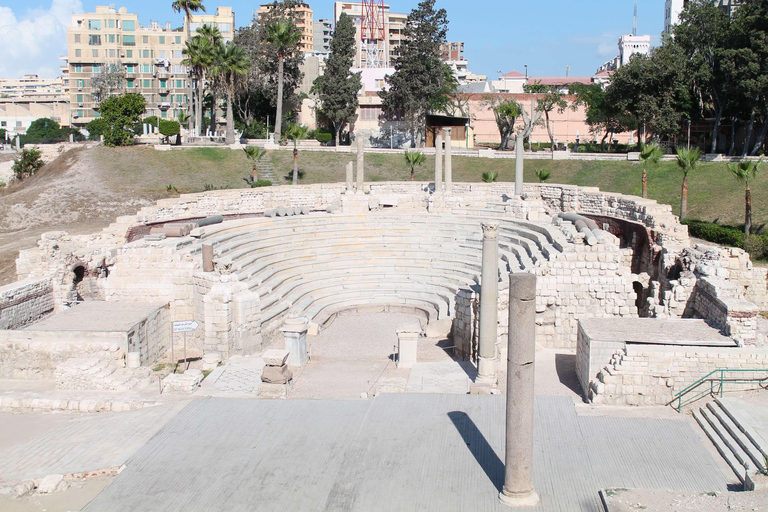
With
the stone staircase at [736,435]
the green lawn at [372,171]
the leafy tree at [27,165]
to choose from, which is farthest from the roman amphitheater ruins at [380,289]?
the leafy tree at [27,165]

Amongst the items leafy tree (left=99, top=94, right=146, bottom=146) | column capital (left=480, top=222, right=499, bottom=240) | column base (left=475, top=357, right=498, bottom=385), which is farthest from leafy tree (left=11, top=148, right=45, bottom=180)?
column base (left=475, top=357, right=498, bottom=385)

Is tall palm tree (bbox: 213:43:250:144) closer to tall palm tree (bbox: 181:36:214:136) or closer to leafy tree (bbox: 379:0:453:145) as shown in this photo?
tall palm tree (bbox: 181:36:214:136)

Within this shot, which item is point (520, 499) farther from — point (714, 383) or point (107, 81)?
point (107, 81)

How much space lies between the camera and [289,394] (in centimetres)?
1650

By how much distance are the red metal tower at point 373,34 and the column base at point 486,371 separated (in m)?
74.2

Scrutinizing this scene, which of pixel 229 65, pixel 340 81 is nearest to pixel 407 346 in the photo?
pixel 229 65

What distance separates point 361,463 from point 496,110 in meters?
52.3

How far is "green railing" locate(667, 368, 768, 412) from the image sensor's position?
46.7 ft

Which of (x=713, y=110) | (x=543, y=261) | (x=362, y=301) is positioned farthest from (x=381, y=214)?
(x=713, y=110)

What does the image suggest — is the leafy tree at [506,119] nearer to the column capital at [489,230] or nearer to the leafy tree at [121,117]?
the leafy tree at [121,117]

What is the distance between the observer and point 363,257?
27594mm

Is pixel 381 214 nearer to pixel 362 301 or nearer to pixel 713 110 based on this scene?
pixel 362 301

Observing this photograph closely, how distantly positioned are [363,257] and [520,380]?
17733 mm

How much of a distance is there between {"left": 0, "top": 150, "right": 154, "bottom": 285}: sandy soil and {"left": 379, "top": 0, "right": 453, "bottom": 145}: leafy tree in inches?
944
